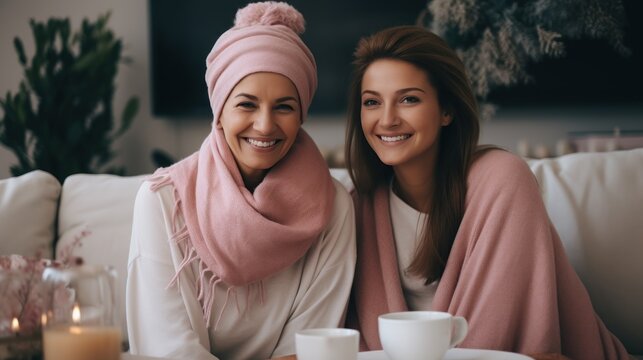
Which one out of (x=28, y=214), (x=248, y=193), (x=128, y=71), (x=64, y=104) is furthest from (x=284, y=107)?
(x=128, y=71)

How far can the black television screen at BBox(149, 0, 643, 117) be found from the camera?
343 cm

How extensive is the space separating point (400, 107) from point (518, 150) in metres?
1.84

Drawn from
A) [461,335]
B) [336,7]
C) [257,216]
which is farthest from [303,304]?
[336,7]

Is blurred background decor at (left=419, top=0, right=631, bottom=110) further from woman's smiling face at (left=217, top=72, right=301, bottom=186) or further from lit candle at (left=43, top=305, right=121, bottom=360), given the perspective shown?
lit candle at (left=43, top=305, right=121, bottom=360)

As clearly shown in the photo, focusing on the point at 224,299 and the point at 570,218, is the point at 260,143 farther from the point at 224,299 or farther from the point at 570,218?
the point at 570,218

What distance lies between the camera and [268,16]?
73.2 inches

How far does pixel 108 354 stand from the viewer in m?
0.92

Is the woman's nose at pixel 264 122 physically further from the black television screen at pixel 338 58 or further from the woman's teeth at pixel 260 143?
the black television screen at pixel 338 58

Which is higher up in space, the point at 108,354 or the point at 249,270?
the point at 108,354

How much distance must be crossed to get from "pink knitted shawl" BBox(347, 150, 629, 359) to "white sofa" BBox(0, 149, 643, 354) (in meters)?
0.19

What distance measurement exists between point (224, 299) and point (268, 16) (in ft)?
2.11

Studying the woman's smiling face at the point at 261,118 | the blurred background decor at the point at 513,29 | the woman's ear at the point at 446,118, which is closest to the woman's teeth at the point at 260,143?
the woman's smiling face at the point at 261,118

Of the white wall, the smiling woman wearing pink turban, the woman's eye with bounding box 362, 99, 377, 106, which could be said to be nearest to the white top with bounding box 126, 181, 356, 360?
the smiling woman wearing pink turban

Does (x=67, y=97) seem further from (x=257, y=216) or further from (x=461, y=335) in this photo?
(x=461, y=335)
